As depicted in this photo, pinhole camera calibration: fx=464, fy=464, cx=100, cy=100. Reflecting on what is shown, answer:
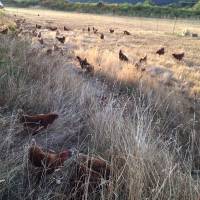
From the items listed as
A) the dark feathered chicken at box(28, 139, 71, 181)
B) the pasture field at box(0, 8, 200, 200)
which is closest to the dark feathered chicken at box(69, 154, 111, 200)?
the pasture field at box(0, 8, 200, 200)

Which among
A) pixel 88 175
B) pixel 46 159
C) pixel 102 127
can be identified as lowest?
pixel 102 127

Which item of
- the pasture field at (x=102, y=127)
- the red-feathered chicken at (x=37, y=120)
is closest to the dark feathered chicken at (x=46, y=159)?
the pasture field at (x=102, y=127)

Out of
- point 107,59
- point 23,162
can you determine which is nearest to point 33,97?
point 23,162

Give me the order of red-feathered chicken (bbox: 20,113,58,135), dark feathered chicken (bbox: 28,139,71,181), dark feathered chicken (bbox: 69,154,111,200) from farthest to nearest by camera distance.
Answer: red-feathered chicken (bbox: 20,113,58,135) → dark feathered chicken (bbox: 69,154,111,200) → dark feathered chicken (bbox: 28,139,71,181)

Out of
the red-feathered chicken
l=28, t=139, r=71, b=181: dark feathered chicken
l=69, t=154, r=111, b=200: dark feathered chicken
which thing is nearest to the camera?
l=28, t=139, r=71, b=181: dark feathered chicken

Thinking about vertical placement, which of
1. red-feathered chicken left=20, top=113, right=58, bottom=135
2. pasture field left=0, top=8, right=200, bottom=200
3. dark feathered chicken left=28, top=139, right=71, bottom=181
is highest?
dark feathered chicken left=28, top=139, right=71, bottom=181

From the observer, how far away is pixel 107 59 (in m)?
10.3

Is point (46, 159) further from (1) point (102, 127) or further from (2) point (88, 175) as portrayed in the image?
(1) point (102, 127)

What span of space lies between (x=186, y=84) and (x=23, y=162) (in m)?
6.66

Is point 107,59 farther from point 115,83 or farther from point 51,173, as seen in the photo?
point 51,173

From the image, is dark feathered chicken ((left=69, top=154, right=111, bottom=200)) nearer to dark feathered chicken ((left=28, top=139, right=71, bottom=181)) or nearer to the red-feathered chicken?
dark feathered chicken ((left=28, top=139, right=71, bottom=181))

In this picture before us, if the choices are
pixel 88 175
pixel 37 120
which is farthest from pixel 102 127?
pixel 88 175

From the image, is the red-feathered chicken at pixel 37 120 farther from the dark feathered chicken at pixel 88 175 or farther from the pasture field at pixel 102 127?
the dark feathered chicken at pixel 88 175

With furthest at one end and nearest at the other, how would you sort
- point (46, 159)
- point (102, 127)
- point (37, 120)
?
1. point (102, 127)
2. point (37, 120)
3. point (46, 159)
